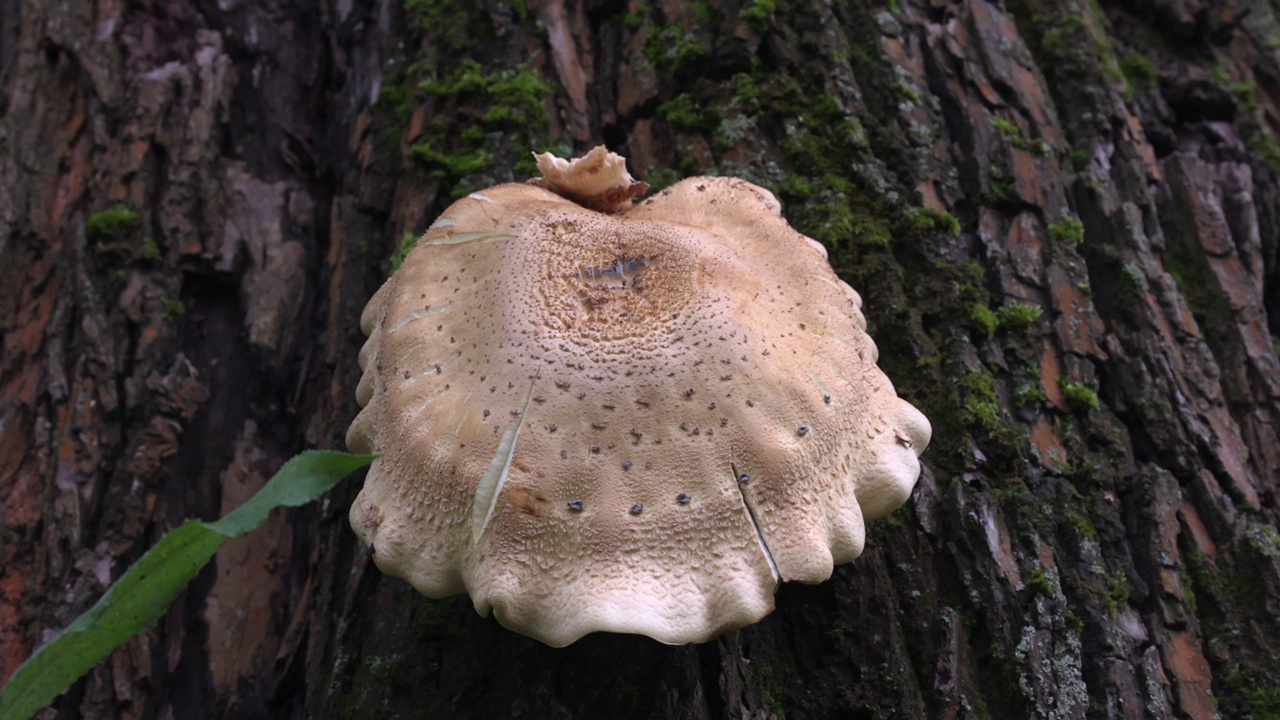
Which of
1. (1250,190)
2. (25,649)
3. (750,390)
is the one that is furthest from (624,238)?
(1250,190)

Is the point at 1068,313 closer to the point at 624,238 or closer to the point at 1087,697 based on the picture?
the point at 1087,697

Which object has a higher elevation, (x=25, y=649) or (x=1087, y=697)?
(x=1087, y=697)

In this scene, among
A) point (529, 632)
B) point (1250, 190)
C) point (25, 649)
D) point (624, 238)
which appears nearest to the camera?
point (529, 632)

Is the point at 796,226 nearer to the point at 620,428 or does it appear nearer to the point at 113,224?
the point at 620,428

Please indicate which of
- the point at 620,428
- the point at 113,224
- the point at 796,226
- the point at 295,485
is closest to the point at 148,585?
the point at 295,485

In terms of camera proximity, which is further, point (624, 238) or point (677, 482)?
point (624, 238)

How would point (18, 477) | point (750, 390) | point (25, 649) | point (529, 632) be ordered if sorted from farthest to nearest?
point (18, 477)
point (25, 649)
point (750, 390)
point (529, 632)

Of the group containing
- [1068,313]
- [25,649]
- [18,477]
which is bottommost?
[25,649]

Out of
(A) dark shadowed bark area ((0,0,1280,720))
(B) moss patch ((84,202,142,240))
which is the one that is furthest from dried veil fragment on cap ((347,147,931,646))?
(B) moss patch ((84,202,142,240))
